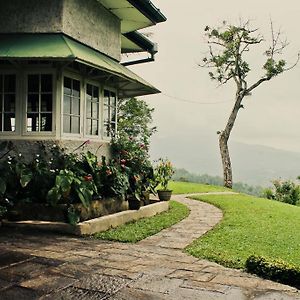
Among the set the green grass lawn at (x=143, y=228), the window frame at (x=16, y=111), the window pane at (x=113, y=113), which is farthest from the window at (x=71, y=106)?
the green grass lawn at (x=143, y=228)

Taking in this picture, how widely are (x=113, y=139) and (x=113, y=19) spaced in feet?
9.86

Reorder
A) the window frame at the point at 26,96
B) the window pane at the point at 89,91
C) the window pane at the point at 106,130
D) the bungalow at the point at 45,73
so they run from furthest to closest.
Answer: the window pane at the point at 106,130, the window pane at the point at 89,91, the window frame at the point at 26,96, the bungalow at the point at 45,73

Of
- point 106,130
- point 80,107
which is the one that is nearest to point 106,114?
point 106,130

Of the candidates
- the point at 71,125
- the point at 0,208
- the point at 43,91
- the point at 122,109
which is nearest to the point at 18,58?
the point at 43,91

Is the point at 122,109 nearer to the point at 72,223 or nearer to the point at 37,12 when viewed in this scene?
the point at 37,12

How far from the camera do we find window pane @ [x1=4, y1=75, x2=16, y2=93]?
317 inches

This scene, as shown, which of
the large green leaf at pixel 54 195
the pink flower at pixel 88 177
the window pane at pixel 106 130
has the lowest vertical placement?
the large green leaf at pixel 54 195

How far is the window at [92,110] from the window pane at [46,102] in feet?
3.73

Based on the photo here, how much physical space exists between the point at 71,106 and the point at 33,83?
865 millimetres

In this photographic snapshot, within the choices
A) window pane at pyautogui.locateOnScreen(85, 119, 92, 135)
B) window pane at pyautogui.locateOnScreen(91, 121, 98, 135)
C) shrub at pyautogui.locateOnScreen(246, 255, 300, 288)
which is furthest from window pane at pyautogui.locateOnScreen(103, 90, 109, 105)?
shrub at pyautogui.locateOnScreen(246, 255, 300, 288)

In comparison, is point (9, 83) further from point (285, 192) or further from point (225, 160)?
point (225, 160)

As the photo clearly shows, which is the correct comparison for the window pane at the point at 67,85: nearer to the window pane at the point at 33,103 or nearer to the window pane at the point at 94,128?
the window pane at the point at 33,103

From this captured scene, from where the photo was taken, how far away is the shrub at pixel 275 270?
4383 millimetres

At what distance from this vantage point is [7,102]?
318 inches
